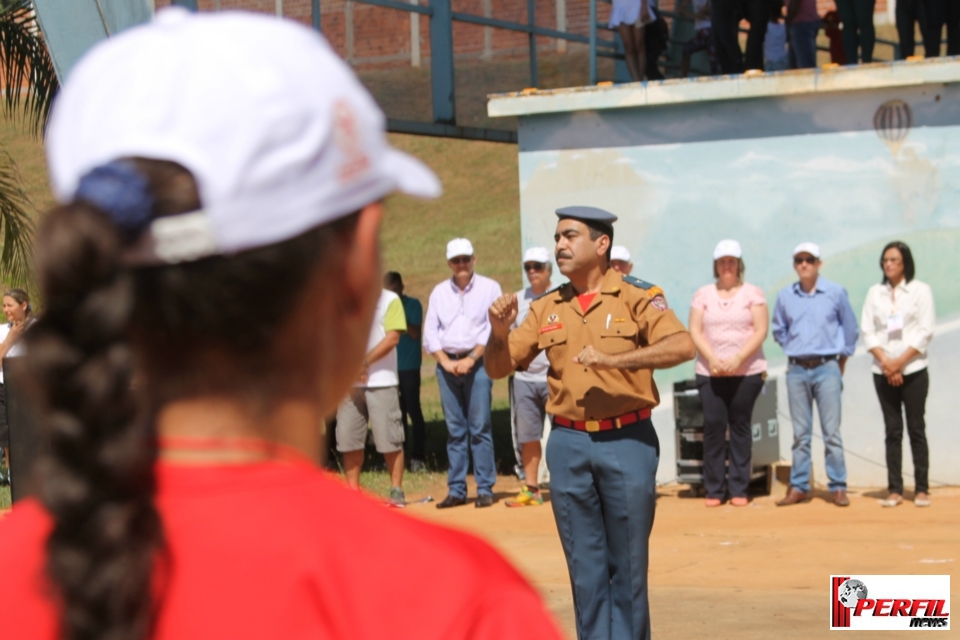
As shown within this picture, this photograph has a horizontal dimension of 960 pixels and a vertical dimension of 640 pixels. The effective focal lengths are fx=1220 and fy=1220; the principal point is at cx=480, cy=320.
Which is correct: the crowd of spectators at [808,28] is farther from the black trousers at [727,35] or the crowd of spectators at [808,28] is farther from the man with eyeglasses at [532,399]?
the man with eyeglasses at [532,399]

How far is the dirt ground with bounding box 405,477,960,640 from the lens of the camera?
21.7ft

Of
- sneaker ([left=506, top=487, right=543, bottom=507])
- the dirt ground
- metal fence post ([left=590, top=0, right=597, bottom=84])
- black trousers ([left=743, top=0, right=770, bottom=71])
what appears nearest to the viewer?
the dirt ground

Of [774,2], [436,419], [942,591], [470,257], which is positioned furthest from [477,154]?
[942,591]

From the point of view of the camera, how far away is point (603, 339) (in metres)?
5.61

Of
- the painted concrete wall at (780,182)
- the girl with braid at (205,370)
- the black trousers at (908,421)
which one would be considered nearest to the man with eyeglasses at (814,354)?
the black trousers at (908,421)

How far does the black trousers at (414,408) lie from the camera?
13156 millimetres

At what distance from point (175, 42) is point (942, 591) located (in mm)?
6485

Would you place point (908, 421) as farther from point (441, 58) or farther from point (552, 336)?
point (441, 58)

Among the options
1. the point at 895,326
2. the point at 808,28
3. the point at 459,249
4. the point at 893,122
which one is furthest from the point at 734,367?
the point at 808,28

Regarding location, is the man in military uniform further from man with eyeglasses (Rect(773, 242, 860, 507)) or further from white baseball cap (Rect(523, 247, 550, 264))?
man with eyeglasses (Rect(773, 242, 860, 507))

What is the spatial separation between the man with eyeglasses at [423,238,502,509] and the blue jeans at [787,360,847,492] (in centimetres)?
266

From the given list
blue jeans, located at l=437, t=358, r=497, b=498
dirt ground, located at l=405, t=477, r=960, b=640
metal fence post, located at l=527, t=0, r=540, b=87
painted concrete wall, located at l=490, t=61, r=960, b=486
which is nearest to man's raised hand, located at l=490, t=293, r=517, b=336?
dirt ground, located at l=405, t=477, r=960, b=640

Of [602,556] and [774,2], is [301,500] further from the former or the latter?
[774,2]

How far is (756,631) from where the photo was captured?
6.24 m
